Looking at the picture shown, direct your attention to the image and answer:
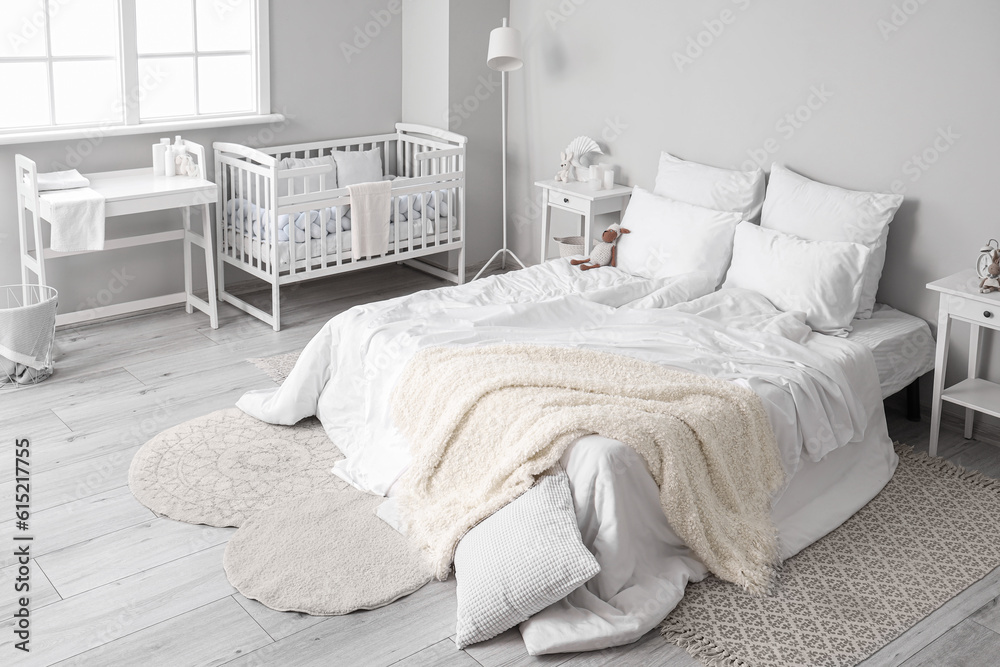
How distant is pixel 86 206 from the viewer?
3920 millimetres

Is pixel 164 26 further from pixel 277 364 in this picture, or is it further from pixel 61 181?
pixel 277 364

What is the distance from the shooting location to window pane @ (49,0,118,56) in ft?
13.7

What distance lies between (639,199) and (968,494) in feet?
6.19

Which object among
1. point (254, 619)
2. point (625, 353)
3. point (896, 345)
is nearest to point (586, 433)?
point (625, 353)

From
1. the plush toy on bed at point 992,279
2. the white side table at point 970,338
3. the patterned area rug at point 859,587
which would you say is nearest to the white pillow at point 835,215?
the white side table at point 970,338

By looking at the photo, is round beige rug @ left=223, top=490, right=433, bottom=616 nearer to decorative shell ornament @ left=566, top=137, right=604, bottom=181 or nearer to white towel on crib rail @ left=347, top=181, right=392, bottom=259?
white towel on crib rail @ left=347, top=181, right=392, bottom=259

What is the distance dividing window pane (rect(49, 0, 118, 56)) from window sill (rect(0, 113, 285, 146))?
34 cm

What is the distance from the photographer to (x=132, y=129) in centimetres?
440

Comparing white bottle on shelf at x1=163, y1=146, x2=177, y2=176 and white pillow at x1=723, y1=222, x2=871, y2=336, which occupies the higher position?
white bottle on shelf at x1=163, y1=146, x2=177, y2=176

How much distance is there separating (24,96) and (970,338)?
13.3 feet

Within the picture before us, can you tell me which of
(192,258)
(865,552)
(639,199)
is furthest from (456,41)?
(865,552)

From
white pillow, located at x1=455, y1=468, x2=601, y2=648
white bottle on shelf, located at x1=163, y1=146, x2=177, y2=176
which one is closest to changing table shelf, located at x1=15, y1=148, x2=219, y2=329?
white bottle on shelf, located at x1=163, y1=146, x2=177, y2=176

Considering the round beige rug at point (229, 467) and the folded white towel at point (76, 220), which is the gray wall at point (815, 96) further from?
the folded white towel at point (76, 220)

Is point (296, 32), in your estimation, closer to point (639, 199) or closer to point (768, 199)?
point (639, 199)
